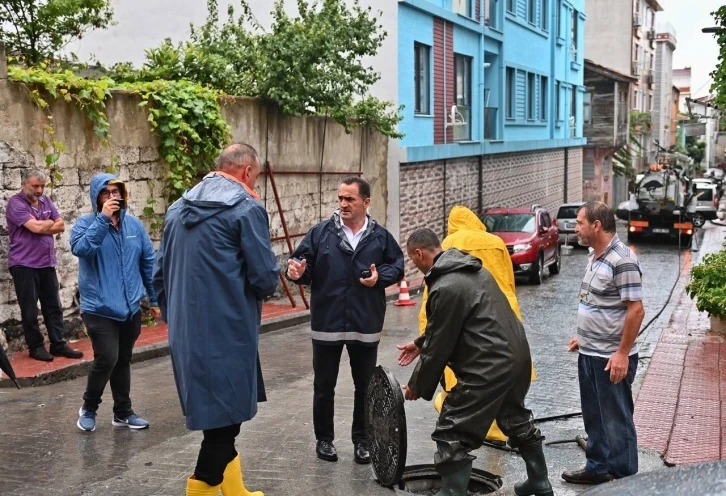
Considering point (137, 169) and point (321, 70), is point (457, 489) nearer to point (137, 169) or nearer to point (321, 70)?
point (137, 169)

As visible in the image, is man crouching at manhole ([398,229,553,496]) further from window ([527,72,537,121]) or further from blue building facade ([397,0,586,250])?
window ([527,72,537,121])

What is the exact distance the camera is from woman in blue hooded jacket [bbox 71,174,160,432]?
22.5ft

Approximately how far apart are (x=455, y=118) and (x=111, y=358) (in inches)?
726

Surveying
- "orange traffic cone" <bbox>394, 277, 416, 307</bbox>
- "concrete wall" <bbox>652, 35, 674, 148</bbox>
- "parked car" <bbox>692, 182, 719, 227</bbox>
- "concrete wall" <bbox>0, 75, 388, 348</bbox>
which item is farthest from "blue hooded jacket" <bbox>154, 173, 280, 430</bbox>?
"concrete wall" <bbox>652, 35, 674, 148</bbox>

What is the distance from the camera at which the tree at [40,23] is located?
14.6 m

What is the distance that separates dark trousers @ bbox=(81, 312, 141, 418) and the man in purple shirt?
2371 mm

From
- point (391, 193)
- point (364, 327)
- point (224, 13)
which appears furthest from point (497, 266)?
point (224, 13)

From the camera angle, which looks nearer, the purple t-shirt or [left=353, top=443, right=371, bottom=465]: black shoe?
[left=353, top=443, right=371, bottom=465]: black shoe

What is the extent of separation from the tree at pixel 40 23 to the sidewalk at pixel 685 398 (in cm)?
1000

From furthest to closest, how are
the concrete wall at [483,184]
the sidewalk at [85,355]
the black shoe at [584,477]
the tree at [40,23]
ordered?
the concrete wall at [483,184] < the tree at [40,23] < the sidewalk at [85,355] < the black shoe at [584,477]

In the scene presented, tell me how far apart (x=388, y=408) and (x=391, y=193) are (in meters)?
14.5

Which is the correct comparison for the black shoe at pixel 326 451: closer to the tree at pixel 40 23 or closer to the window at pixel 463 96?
the tree at pixel 40 23

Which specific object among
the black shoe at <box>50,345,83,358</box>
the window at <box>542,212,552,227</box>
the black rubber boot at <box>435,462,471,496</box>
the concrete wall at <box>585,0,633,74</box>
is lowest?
the black shoe at <box>50,345,83,358</box>

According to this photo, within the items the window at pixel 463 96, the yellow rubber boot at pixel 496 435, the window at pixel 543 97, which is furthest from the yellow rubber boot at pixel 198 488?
the window at pixel 543 97
